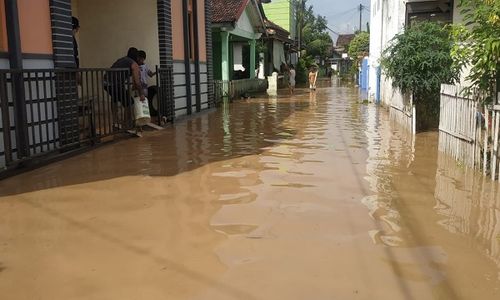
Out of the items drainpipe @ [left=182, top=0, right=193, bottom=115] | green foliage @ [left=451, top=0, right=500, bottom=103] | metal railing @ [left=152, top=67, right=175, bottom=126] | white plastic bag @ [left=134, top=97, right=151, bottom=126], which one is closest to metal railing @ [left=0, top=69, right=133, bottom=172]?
white plastic bag @ [left=134, top=97, right=151, bottom=126]

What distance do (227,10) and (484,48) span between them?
18571mm

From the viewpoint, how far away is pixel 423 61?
10977mm

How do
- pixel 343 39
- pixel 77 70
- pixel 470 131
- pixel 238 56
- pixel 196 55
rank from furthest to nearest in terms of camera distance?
pixel 343 39
pixel 238 56
pixel 196 55
pixel 77 70
pixel 470 131

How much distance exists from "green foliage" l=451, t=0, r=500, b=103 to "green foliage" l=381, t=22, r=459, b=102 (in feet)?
11.3

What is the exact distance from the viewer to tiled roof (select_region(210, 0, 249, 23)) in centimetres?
2293

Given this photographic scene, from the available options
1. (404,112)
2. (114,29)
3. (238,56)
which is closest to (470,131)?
(404,112)

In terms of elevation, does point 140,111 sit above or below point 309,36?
below

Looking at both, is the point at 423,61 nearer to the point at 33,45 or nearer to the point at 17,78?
the point at 33,45

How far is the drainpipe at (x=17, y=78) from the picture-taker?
7145 mm

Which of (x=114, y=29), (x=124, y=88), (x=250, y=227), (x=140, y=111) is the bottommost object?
(x=250, y=227)

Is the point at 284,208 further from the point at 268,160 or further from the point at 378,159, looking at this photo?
the point at 378,159

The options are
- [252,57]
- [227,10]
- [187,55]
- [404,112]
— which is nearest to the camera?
[404,112]

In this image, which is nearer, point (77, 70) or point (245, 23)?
point (77, 70)

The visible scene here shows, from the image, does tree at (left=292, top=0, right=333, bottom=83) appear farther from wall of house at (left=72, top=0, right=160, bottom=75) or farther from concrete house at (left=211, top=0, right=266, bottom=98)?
wall of house at (left=72, top=0, right=160, bottom=75)
